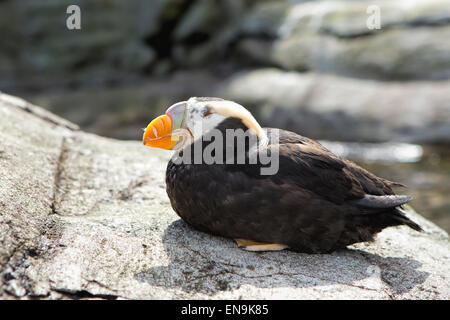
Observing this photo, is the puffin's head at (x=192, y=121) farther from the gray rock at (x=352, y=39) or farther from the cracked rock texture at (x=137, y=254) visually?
the gray rock at (x=352, y=39)

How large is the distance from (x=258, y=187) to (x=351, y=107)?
675 centimetres

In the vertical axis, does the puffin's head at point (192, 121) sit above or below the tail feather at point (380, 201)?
above

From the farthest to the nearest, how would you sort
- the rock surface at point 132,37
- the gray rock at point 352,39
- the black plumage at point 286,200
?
the rock surface at point 132,37 → the gray rock at point 352,39 → the black plumage at point 286,200

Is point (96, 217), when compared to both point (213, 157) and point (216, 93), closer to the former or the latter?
point (213, 157)

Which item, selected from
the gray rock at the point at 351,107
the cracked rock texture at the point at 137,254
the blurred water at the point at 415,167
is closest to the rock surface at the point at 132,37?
the gray rock at the point at 351,107

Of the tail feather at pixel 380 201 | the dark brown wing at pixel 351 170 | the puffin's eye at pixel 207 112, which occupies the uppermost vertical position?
the puffin's eye at pixel 207 112

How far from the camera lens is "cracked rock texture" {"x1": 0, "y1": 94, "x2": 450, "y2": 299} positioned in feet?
8.58

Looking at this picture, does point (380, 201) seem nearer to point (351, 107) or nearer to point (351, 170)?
point (351, 170)

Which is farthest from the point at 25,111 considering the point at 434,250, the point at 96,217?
the point at 434,250

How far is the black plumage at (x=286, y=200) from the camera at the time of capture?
3.03m

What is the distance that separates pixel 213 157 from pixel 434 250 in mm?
1722

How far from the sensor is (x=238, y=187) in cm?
304

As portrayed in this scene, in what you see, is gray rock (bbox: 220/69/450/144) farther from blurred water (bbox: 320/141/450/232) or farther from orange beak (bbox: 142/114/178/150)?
orange beak (bbox: 142/114/178/150)

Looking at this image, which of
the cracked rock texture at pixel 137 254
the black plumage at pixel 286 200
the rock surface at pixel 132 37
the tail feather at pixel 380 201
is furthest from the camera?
the rock surface at pixel 132 37
